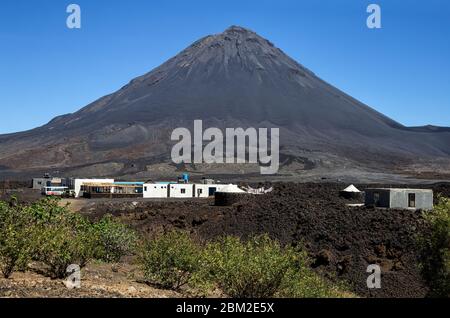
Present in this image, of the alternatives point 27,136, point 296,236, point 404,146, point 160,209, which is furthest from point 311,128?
point 296,236

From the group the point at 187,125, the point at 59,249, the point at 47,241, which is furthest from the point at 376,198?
the point at 187,125

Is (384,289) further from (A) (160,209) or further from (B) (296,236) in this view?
(A) (160,209)

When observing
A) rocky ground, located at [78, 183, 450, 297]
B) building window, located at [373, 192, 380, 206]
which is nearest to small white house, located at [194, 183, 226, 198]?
rocky ground, located at [78, 183, 450, 297]

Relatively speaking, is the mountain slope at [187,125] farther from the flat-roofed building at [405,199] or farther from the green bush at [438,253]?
the green bush at [438,253]

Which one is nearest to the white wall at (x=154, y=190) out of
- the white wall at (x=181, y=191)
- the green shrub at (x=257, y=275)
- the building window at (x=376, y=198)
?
the white wall at (x=181, y=191)

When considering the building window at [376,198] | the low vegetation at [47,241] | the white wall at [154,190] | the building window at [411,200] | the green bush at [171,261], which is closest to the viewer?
the low vegetation at [47,241]

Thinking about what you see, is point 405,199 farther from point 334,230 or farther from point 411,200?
point 334,230

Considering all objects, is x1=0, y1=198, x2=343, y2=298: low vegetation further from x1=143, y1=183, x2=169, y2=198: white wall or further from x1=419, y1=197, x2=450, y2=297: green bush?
x1=143, y1=183, x2=169, y2=198: white wall
